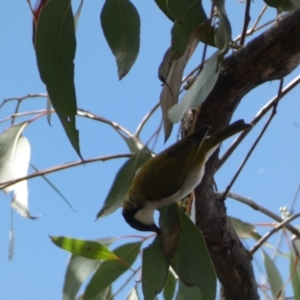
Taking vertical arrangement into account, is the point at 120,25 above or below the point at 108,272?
above

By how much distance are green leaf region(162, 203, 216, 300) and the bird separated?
0.06m

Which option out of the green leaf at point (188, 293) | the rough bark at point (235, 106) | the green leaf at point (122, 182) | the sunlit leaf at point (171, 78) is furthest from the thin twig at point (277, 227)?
the sunlit leaf at point (171, 78)

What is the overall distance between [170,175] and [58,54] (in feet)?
1.01

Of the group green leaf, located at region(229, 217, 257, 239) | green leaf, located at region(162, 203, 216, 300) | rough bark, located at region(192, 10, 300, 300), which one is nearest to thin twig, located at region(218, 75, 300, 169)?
rough bark, located at region(192, 10, 300, 300)

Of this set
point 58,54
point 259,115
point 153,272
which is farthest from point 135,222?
point 58,54

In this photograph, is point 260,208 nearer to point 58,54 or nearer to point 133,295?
point 133,295

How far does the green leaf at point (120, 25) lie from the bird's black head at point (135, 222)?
357 millimetres

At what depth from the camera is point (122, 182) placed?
3.39 ft

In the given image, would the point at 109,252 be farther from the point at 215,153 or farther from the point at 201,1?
the point at 201,1

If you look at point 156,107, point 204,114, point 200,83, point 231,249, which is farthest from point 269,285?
point 200,83

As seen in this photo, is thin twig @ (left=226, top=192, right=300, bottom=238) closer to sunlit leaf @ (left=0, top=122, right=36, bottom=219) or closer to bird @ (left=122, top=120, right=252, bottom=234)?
bird @ (left=122, top=120, right=252, bottom=234)

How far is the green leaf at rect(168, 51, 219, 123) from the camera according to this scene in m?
0.69

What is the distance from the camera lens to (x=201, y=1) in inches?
32.2

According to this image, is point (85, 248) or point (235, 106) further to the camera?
point (85, 248)
